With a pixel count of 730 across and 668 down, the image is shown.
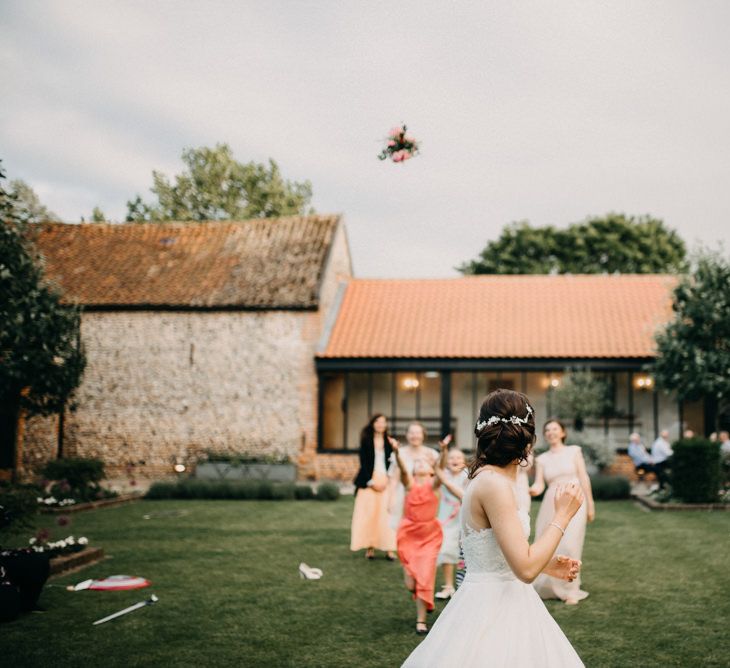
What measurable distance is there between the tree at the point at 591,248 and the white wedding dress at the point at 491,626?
37769mm

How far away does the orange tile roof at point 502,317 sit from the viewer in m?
24.2

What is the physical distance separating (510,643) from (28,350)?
18109mm

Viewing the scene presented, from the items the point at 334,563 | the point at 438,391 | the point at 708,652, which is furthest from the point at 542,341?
the point at 708,652

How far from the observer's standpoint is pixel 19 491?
819 cm

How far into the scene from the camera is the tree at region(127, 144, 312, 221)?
41.6 meters

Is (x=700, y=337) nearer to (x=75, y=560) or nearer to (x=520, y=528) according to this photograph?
(x=75, y=560)

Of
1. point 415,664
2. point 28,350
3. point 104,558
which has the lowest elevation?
point 104,558

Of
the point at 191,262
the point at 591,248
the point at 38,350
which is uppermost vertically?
the point at 591,248

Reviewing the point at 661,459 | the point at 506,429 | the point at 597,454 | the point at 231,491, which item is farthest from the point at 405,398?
the point at 506,429

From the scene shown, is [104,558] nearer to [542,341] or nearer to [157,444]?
[157,444]

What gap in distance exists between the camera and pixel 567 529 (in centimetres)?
834

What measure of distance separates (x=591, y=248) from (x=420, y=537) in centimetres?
3467

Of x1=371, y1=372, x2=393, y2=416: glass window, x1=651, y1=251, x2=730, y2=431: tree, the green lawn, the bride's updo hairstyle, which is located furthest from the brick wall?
the bride's updo hairstyle

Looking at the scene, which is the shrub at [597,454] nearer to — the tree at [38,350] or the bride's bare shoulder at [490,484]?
the tree at [38,350]
